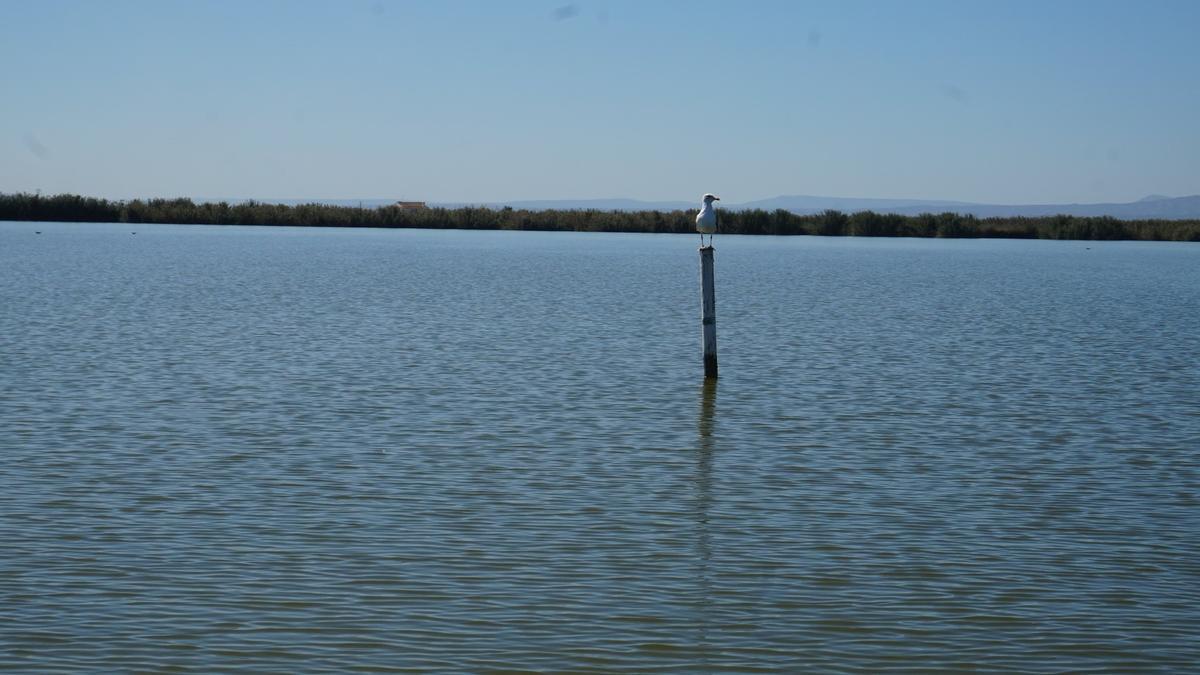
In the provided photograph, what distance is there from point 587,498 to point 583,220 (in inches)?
3875

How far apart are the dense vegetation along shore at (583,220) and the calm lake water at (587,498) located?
74.7 meters

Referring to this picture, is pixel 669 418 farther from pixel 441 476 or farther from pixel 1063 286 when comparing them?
pixel 1063 286

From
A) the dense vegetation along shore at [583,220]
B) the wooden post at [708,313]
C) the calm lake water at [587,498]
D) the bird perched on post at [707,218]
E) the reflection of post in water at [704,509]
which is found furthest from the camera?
the dense vegetation along shore at [583,220]

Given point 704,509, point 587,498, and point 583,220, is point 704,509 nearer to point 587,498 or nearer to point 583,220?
point 587,498

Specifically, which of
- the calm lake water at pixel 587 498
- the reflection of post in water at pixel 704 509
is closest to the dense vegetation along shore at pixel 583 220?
the calm lake water at pixel 587 498

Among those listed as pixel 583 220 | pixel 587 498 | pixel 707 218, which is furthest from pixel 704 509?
pixel 583 220

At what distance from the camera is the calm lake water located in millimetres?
8586

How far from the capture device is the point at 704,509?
12.0 metres

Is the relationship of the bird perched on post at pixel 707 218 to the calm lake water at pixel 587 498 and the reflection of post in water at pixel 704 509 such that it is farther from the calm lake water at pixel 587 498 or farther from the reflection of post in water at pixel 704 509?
the reflection of post in water at pixel 704 509

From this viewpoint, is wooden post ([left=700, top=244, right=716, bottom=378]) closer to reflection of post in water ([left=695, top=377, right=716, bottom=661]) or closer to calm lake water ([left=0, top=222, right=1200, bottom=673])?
calm lake water ([left=0, top=222, right=1200, bottom=673])

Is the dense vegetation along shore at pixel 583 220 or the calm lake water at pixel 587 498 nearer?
the calm lake water at pixel 587 498

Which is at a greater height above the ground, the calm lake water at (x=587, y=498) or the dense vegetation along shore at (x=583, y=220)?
the dense vegetation along shore at (x=583, y=220)

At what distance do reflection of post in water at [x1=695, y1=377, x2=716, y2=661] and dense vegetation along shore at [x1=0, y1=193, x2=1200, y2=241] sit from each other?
270 ft

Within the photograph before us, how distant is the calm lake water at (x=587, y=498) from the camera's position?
28.2 ft
